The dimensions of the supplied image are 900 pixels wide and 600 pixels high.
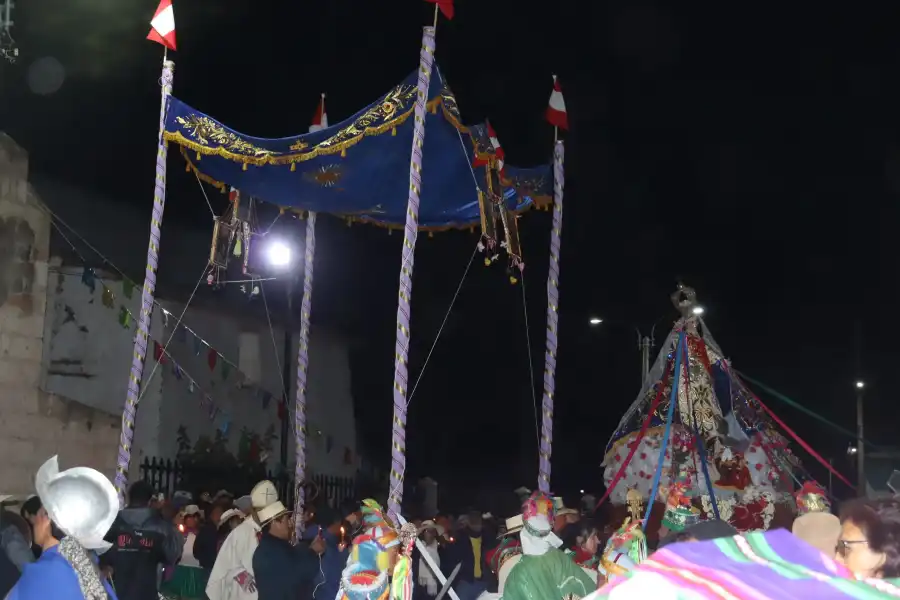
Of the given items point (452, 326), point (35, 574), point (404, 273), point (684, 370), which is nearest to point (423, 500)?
point (452, 326)

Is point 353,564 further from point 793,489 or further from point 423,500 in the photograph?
point 423,500

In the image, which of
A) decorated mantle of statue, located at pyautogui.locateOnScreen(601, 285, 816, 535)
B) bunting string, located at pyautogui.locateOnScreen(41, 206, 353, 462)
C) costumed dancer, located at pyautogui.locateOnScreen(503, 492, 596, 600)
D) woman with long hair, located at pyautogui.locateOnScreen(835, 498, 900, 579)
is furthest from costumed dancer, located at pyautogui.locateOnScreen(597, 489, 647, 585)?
bunting string, located at pyautogui.locateOnScreen(41, 206, 353, 462)

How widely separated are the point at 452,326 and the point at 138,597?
68.3 feet

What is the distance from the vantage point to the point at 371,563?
6.94 meters

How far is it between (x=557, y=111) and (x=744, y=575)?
11.1 m

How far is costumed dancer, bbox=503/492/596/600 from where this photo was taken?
6.62m

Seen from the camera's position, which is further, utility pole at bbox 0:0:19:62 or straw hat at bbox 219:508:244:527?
utility pole at bbox 0:0:19:62

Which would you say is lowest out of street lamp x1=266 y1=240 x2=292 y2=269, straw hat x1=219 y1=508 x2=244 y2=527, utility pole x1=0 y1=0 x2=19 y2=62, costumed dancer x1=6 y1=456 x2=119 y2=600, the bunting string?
straw hat x1=219 y1=508 x2=244 y2=527

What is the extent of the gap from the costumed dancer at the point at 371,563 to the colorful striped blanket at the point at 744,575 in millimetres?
4904

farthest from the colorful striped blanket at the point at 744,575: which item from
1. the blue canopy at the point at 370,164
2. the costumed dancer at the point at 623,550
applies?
the blue canopy at the point at 370,164

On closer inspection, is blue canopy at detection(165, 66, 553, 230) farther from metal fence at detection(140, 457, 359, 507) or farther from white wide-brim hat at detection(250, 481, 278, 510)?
metal fence at detection(140, 457, 359, 507)

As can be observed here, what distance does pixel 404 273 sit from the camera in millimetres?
9695

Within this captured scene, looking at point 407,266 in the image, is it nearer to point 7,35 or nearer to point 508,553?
point 508,553

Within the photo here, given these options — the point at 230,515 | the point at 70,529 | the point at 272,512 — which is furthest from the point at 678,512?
the point at 70,529
